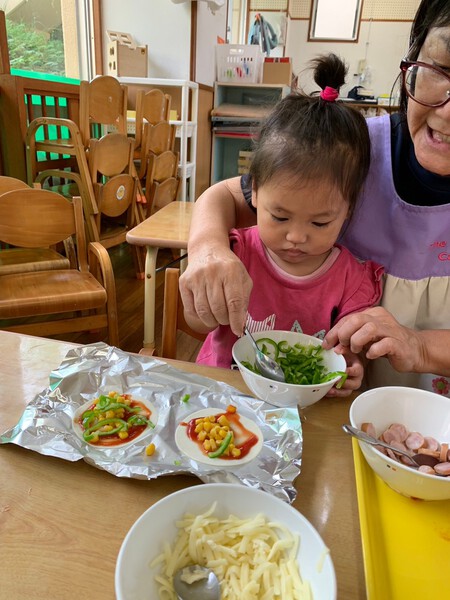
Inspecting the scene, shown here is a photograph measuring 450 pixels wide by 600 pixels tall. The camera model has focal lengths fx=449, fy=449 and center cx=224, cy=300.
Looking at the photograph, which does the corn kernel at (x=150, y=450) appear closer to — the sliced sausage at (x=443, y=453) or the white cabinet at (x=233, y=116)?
the sliced sausage at (x=443, y=453)

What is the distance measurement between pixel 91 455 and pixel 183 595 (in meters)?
0.25

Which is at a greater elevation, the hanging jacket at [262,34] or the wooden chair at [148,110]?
the hanging jacket at [262,34]

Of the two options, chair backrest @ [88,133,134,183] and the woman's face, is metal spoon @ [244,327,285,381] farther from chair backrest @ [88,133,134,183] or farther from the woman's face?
chair backrest @ [88,133,134,183]

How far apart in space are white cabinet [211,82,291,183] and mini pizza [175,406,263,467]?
12.9 feet

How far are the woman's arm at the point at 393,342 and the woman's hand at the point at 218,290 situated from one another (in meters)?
0.18

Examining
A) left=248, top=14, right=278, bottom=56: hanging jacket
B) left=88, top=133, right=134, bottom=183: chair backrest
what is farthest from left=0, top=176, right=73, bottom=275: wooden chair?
left=248, top=14, right=278, bottom=56: hanging jacket

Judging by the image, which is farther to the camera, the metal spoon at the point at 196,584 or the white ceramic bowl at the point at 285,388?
the white ceramic bowl at the point at 285,388

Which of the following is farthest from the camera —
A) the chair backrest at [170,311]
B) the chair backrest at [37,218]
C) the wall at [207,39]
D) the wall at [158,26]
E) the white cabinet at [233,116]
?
the white cabinet at [233,116]

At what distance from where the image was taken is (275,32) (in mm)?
5840

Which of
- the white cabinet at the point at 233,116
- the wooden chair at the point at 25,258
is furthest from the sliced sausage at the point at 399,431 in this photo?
the white cabinet at the point at 233,116

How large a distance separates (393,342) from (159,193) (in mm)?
2893

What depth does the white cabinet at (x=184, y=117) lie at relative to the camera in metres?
3.67

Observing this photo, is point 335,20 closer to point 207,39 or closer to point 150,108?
point 207,39

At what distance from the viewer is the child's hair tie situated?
37.3 inches
